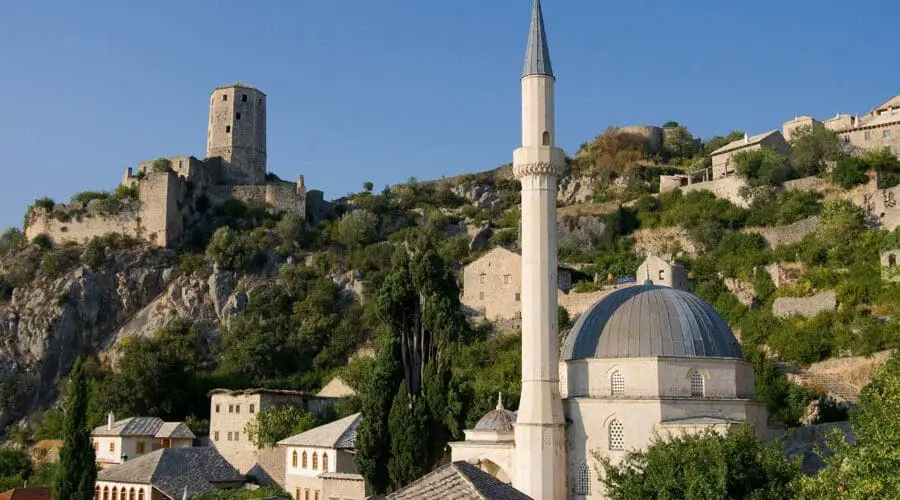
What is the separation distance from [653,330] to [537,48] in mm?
8053

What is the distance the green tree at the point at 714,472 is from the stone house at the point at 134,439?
82.6 ft

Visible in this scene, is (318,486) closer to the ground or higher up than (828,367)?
closer to the ground

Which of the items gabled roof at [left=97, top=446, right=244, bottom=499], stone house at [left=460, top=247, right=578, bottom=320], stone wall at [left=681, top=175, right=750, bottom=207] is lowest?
gabled roof at [left=97, top=446, right=244, bottom=499]

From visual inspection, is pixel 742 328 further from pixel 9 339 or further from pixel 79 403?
pixel 9 339

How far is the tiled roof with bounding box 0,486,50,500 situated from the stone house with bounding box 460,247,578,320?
19548mm

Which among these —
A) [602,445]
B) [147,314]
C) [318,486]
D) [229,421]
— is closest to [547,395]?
[602,445]

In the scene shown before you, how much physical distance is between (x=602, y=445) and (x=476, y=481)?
955 cm

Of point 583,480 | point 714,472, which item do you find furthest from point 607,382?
point 714,472

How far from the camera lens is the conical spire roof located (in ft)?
83.3

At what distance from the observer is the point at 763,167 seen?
48812 mm

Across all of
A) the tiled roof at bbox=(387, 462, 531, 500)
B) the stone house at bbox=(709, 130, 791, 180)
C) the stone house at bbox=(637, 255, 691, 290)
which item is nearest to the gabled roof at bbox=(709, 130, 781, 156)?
the stone house at bbox=(709, 130, 791, 180)

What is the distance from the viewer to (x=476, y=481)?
13242 mm

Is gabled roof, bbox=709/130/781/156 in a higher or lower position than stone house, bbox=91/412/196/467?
higher

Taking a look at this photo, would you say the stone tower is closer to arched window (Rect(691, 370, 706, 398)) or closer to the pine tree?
the pine tree
